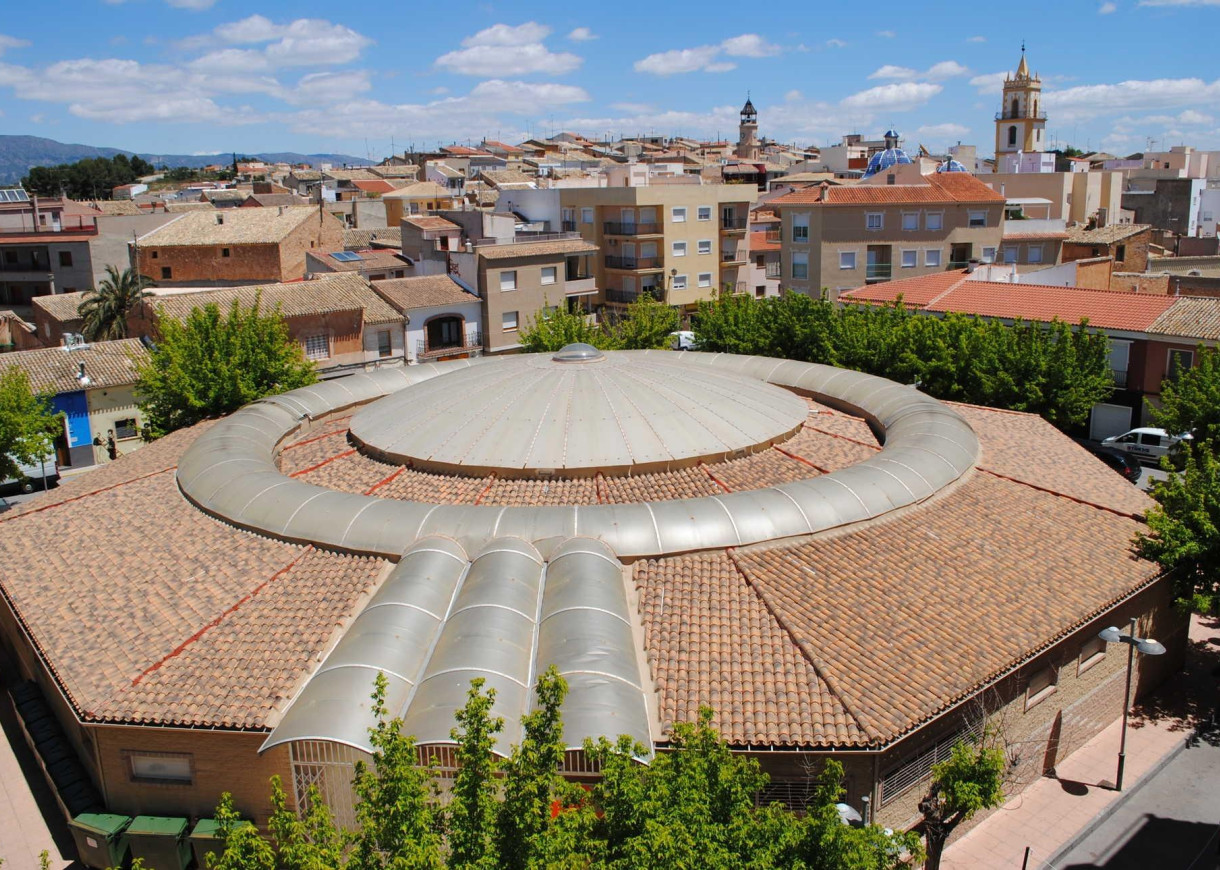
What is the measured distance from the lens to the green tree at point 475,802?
962 cm

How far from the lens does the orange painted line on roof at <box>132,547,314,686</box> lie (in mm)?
15296

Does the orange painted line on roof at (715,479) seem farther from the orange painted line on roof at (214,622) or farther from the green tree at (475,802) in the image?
the green tree at (475,802)

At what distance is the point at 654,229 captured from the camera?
61312 millimetres

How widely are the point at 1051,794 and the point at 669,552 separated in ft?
26.2

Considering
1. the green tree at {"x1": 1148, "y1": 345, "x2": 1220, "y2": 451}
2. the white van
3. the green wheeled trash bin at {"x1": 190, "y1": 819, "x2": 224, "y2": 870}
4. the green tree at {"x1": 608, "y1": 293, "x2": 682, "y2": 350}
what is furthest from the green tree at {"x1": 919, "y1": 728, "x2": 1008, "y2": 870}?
the white van

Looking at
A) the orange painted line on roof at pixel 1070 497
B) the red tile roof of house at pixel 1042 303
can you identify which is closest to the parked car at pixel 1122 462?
the red tile roof of house at pixel 1042 303

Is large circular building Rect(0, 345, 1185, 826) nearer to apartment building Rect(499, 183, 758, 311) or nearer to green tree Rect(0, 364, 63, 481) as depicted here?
green tree Rect(0, 364, 63, 481)

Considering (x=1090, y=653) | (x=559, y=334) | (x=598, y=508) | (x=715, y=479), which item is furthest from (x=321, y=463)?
(x=1090, y=653)

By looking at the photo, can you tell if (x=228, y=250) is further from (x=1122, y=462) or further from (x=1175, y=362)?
(x=1175, y=362)

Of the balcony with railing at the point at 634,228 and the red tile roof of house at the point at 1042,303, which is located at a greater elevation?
the balcony with railing at the point at 634,228

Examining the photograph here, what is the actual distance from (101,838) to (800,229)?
49.0m

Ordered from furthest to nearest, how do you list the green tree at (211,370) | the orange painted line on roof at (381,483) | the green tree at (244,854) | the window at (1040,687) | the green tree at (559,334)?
the green tree at (559,334) < the green tree at (211,370) < the orange painted line on roof at (381,483) < the window at (1040,687) < the green tree at (244,854)

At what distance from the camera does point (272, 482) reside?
20250 mm

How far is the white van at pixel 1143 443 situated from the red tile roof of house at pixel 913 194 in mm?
20592
